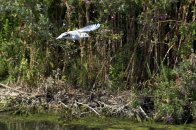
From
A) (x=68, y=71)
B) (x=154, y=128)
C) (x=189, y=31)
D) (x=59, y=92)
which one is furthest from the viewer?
(x=68, y=71)

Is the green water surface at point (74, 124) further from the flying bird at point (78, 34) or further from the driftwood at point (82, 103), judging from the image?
the flying bird at point (78, 34)

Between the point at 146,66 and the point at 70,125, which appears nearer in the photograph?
the point at 70,125

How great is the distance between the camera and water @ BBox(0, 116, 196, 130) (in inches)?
301

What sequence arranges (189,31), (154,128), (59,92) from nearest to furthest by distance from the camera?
1. (154,128)
2. (189,31)
3. (59,92)

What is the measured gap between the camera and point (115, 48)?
359 inches

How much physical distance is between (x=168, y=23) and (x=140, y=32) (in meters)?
0.47

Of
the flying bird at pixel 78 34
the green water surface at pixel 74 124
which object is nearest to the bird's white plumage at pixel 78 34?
the flying bird at pixel 78 34

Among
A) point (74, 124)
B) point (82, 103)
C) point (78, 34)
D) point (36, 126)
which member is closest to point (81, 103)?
point (82, 103)

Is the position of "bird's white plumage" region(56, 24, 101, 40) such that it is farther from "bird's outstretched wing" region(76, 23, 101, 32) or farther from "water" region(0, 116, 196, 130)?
"water" region(0, 116, 196, 130)

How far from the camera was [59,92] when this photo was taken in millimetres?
8891

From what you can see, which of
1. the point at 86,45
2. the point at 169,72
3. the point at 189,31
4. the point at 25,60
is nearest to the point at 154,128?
the point at 169,72

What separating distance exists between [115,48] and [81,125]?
1765mm

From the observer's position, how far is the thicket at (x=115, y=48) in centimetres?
816

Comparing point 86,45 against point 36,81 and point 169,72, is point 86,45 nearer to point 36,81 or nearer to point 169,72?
point 36,81
